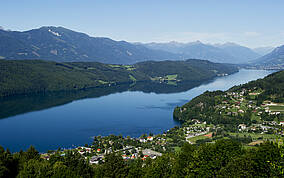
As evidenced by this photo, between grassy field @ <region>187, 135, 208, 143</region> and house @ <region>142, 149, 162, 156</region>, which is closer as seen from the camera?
house @ <region>142, 149, 162, 156</region>

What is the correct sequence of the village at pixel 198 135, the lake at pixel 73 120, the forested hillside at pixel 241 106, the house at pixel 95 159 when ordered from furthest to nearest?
the forested hillside at pixel 241 106 → the lake at pixel 73 120 → the village at pixel 198 135 → the house at pixel 95 159

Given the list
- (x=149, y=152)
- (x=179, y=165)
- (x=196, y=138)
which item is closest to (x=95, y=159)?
(x=149, y=152)

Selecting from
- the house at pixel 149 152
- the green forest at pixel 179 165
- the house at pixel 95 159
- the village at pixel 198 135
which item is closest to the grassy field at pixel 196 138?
the village at pixel 198 135

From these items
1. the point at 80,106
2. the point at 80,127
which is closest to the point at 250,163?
the point at 80,127

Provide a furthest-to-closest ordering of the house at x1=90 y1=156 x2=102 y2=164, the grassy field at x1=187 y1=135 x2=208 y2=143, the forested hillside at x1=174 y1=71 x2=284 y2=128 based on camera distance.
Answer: the forested hillside at x1=174 y1=71 x2=284 y2=128 < the grassy field at x1=187 y1=135 x2=208 y2=143 < the house at x1=90 y1=156 x2=102 y2=164

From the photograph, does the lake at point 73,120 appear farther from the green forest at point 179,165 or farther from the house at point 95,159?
the green forest at point 179,165

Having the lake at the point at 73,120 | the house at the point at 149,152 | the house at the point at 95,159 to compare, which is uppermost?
the house at the point at 149,152

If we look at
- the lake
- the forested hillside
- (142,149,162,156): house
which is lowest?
the lake

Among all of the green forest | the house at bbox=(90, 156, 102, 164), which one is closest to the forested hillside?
the house at bbox=(90, 156, 102, 164)

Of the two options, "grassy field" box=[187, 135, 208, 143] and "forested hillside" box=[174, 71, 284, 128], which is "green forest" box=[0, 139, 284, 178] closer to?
"grassy field" box=[187, 135, 208, 143]

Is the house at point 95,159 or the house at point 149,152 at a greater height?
the house at point 149,152

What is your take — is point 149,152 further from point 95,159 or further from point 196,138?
point 196,138

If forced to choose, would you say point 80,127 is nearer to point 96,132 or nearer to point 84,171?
point 96,132
